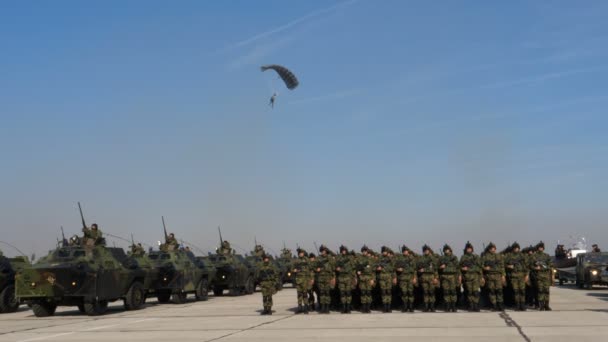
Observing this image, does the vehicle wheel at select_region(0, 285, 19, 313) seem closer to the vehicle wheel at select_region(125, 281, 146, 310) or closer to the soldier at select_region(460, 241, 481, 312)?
the vehicle wheel at select_region(125, 281, 146, 310)

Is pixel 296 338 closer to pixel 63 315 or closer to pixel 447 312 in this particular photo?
pixel 447 312

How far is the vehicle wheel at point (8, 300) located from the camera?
22.4 m

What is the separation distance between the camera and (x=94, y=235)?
73.7 feet

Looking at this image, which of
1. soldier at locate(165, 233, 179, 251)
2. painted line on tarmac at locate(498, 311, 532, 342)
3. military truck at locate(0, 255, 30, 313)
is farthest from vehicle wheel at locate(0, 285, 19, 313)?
painted line on tarmac at locate(498, 311, 532, 342)

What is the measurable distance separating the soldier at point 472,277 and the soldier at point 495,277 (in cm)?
23

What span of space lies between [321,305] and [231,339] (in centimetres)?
576

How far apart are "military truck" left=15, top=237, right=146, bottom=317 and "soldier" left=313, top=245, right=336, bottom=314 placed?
230 inches

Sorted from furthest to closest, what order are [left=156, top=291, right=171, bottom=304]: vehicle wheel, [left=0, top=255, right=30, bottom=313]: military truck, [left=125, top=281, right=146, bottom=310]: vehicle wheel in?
[left=156, top=291, right=171, bottom=304]: vehicle wheel, [left=0, top=255, right=30, bottom=313]: military truck, [left=125, top=281, right=146, bottom=310]: vehicle wheel

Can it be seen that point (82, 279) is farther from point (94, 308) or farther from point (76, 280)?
point (94, 308)

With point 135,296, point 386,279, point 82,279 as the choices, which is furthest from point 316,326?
point 135,296

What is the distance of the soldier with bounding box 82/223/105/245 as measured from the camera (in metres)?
22.4

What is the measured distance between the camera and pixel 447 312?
714 inches

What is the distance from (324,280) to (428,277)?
247 cm

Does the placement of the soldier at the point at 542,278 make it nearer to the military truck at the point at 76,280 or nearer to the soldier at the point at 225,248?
the military truck at the point at 76,280
